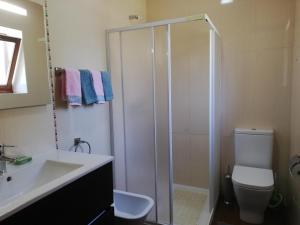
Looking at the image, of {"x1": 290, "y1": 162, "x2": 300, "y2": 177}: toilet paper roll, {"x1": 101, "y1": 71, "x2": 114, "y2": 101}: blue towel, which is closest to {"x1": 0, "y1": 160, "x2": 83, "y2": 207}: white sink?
{"x1": 101, "y1": 71, "x2": 114, "y2": 101}: blue towel

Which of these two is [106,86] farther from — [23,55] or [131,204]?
[131,204]

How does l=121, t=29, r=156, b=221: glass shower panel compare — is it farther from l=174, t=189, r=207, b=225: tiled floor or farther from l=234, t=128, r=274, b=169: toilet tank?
l=234, t=128, r=274, b=169: toilet tank

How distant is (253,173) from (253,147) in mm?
303

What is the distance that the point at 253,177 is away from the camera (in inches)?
88.0

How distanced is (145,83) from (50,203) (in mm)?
1382

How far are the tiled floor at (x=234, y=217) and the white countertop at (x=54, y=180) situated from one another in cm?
160

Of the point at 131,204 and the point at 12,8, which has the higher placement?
the point at 12,8

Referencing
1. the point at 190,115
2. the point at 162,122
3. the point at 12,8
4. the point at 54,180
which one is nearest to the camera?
the point at 54,180

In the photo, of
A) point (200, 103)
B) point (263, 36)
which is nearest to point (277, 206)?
point (200, 103)

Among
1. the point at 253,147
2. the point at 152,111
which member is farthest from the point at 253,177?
the point at 152,111

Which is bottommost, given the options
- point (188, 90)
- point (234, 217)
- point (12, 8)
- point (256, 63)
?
point (234, 217)

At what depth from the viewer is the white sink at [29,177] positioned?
3.69ft

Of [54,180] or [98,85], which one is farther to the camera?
[98,85]

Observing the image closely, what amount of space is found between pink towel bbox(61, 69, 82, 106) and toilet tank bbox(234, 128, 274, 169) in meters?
1.78
